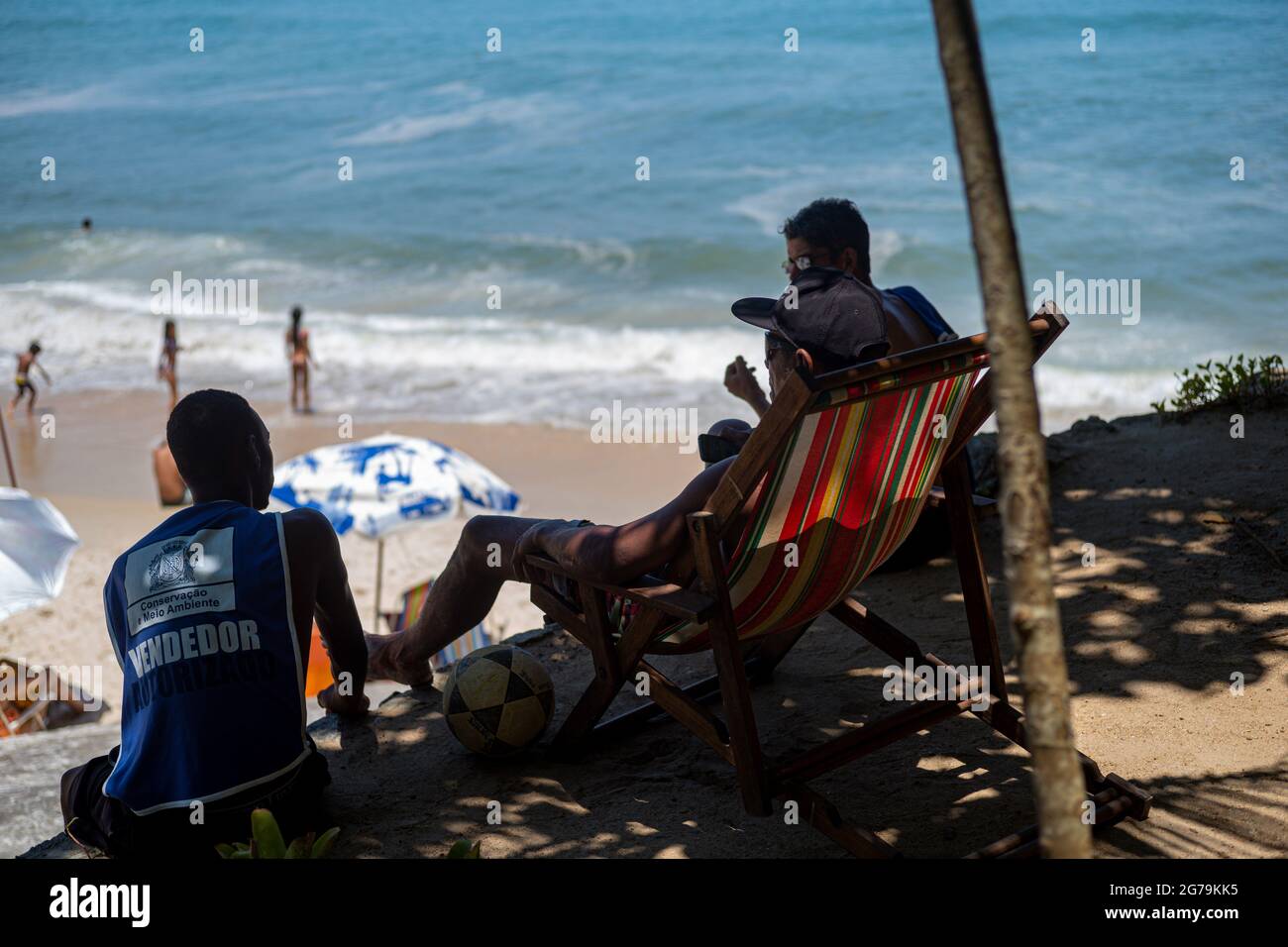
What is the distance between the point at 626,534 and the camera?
3016mm

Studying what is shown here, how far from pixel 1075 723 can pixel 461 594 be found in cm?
180

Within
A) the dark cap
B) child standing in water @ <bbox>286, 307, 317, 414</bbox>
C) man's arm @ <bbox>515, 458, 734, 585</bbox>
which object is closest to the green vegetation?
the dark cap

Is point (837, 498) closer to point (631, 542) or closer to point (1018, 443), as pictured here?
point (631, 542)

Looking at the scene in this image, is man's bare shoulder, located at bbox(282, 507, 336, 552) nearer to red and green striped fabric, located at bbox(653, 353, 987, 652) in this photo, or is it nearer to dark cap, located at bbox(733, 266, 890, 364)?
red and green striped fabric, located at bbox(653, 353, 987, 652)

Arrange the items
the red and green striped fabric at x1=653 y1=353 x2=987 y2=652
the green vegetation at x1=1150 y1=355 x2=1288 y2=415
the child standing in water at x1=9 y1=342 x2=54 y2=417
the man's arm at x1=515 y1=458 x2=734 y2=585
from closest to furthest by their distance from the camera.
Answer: the red and green striped fabric at x1=653 y1=353 x2=987 y2=652 → the man's arm at x1=515 y1=458 x2=734 y2=585 → the green vegetation at x1=1150 y1=355 x2=1288 y2=415 → the child standing in water at x1=9 y1=342 x2=54 y2=417

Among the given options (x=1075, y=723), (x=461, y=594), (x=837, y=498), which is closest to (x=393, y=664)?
(x=461, y=594)

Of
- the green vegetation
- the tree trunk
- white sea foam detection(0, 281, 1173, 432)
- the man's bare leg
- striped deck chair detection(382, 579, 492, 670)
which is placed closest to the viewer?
the tree trunk

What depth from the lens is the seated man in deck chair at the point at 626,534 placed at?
2965 mm

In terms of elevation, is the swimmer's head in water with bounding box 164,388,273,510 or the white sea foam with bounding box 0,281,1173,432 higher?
the white sea foam with bounding box 0,281,1173,432

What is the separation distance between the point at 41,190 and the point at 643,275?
62.0ft

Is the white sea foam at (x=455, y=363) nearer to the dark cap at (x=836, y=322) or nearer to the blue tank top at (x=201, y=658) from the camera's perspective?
the dark cap at (x=836, y=322)

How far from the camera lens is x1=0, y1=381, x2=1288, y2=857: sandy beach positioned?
305cm

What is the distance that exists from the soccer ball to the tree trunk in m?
2.20
